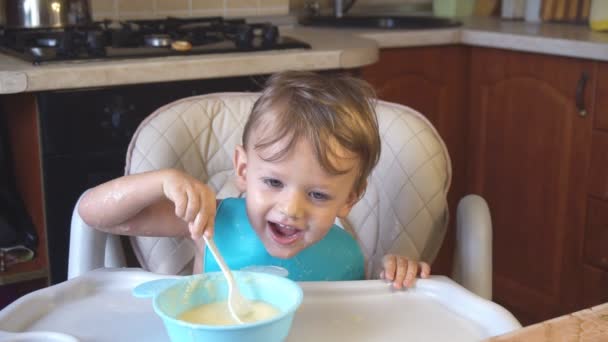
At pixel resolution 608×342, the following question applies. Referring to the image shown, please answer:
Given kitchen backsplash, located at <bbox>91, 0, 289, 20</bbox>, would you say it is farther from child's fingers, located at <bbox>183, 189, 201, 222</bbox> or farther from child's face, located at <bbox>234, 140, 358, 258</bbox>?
child's fingers, located at <bbox>183, 189, 201, 222</bbox>

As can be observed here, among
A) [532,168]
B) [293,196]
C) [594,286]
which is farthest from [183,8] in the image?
[293,196]

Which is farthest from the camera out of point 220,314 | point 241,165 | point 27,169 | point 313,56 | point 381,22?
point 381,22

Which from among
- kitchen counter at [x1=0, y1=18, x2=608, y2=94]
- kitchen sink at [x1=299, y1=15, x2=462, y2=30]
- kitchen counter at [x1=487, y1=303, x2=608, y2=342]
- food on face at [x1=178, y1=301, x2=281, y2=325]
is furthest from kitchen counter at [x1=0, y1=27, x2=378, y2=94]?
kitchen counter at [x1=487, y1=303, x2=608, y2=342]

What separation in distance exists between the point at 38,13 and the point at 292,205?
4.39ft

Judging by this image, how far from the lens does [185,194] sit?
101cm

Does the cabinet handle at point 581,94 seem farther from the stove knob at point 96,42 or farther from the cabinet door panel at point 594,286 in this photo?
the stove knob at point 96,42

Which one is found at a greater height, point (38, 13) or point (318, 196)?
point (38, 13)

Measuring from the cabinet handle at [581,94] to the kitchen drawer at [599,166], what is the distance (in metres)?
0.07

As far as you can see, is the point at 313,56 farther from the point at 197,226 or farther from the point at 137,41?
the point at 197,226

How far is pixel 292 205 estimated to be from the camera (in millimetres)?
1033

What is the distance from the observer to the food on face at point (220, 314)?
94cm

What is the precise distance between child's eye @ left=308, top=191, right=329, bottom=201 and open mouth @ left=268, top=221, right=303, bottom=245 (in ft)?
0.15

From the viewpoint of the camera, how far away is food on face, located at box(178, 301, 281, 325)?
936 millimetres

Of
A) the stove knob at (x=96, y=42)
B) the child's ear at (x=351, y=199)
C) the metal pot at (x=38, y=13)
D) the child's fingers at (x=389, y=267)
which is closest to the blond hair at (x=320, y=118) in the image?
the child's ear at (x=351, y=199)
